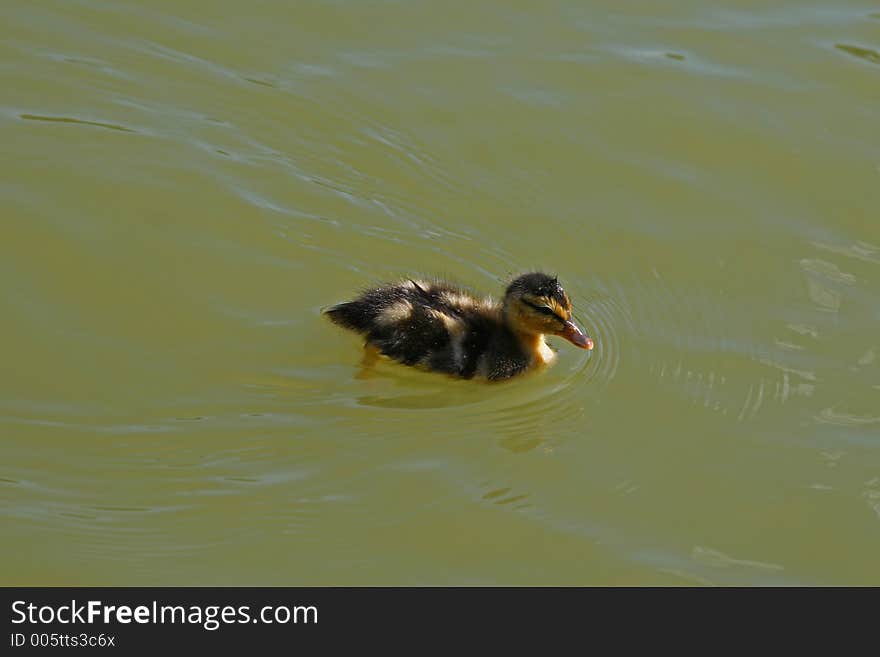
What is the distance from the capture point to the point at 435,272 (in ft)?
20.4

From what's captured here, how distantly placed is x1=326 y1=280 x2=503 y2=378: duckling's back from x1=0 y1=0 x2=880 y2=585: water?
99 millimetres

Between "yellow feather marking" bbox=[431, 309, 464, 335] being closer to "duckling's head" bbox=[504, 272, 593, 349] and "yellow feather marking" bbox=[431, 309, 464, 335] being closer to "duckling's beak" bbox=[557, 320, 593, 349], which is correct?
"duckling's head" bbox=[504, 272, 593, 349]

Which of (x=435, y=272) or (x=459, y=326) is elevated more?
(x=435, y=272)

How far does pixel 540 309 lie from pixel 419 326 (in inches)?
18.6

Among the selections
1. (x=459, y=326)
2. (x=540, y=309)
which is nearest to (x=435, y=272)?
(x=459, y=326)

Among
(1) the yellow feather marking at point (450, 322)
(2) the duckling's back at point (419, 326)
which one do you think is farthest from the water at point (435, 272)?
(1) the yellow feather marking at point (450, 322)

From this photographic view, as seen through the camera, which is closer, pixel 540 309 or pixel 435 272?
pixel 540 309

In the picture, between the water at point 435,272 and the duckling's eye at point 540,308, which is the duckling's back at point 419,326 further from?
the duckling's eye at point 540,308

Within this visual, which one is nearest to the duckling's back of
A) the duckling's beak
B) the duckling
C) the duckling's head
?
the duckling

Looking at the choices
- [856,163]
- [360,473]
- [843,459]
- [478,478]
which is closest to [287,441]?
[360,473]

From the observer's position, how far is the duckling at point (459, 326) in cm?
560

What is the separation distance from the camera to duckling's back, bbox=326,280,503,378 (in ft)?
18.3

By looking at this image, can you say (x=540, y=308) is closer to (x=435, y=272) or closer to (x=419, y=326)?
(x=419, y=326)

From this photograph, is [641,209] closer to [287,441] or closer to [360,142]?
[360,142]
